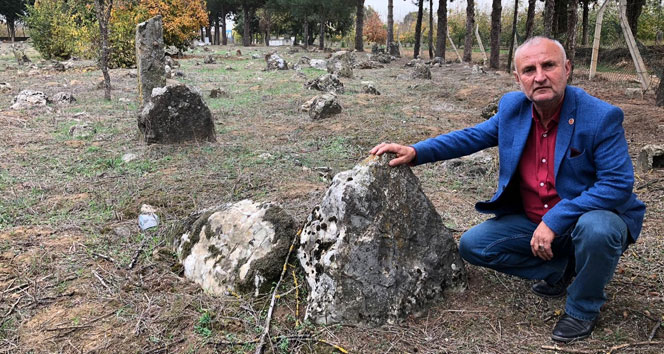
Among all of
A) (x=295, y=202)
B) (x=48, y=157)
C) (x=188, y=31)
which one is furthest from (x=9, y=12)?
(x=295, y=202)

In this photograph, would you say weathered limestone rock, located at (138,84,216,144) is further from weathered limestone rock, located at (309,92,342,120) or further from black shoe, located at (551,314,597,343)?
black shoe, located at (551,314,597,343)

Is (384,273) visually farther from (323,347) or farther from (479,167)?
(479,167)

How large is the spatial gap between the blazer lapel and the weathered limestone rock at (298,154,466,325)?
784 mm

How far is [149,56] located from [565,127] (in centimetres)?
778

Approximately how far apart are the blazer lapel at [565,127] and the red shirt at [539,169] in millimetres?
49

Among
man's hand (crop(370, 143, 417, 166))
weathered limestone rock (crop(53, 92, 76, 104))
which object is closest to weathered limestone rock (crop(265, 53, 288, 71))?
weathered limestone rock (crop(53, 92, 76, 104))

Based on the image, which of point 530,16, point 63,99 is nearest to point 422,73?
point 530,16

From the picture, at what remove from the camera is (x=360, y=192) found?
2.78 metres

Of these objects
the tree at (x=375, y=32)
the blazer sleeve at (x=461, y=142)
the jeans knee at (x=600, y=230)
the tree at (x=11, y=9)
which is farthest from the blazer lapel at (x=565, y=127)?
the tree at (x=375, y=32)

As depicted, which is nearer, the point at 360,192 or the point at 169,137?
the point at 360,192

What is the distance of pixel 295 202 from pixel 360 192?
1.85 metres

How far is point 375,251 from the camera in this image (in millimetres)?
2715

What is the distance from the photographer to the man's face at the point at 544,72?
2555mm

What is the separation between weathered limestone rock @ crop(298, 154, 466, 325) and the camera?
105 inches
